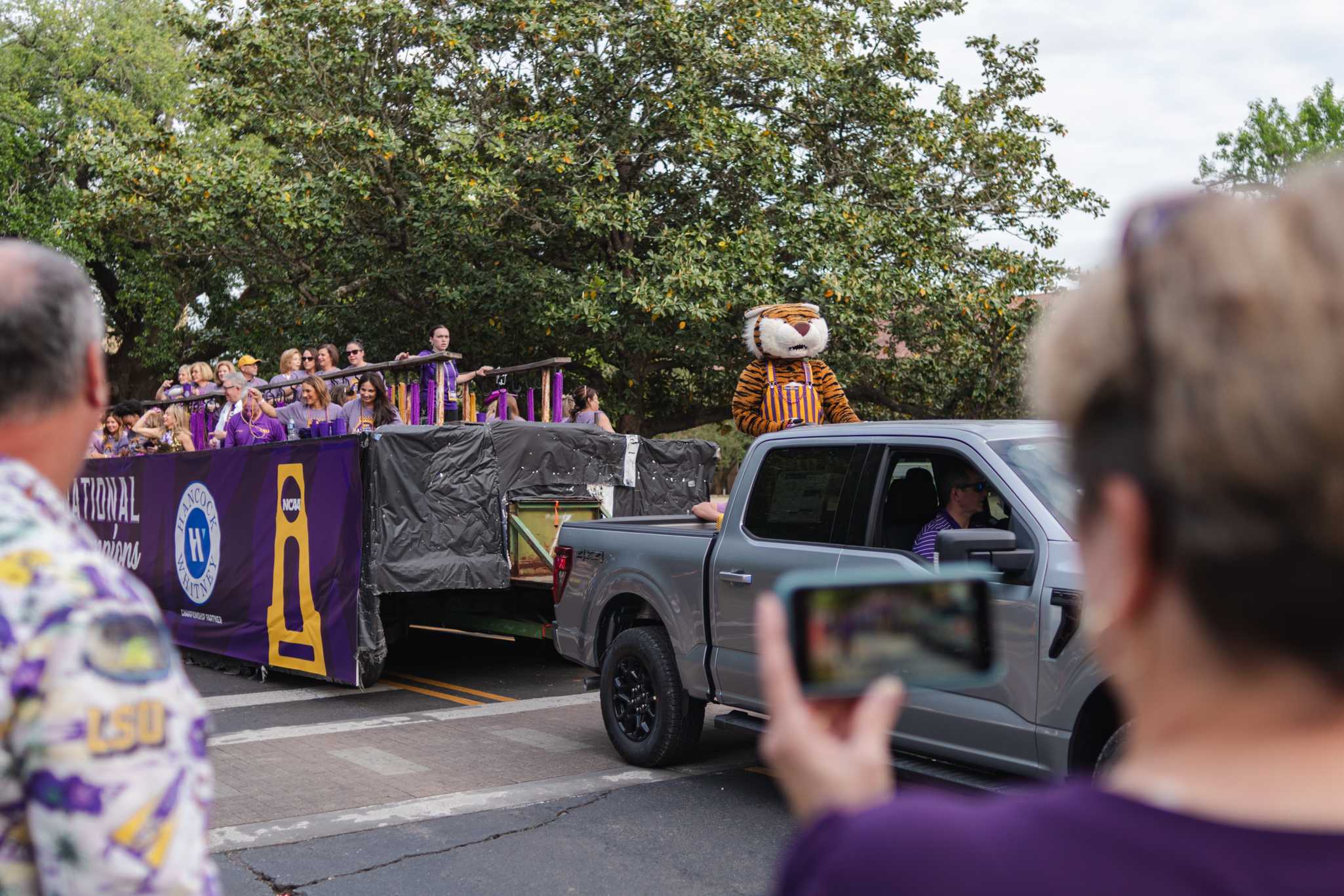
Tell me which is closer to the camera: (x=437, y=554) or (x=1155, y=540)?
(x=1155, y=540)

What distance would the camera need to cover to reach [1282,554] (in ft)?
2.85

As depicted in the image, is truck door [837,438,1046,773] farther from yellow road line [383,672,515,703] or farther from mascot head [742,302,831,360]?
yellow road line [383,672,515,703]

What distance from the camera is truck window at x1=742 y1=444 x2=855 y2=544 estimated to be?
250 inches

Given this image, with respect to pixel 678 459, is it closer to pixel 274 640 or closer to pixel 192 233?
pixel 274 640

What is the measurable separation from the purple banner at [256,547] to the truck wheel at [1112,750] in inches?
253

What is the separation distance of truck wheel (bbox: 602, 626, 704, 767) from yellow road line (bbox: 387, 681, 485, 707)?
7.90 ft

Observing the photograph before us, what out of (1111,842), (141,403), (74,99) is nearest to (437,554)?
(141,403)

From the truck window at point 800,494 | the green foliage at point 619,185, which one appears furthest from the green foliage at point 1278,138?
the truck window at point 800,494

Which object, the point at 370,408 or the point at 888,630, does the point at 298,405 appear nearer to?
the point at 370,408

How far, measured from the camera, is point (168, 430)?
14148 mm

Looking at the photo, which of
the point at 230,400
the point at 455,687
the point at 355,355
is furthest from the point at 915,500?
the point at 230,400

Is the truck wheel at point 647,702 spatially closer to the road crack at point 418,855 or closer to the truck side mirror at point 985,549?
the road crack at point 418,855

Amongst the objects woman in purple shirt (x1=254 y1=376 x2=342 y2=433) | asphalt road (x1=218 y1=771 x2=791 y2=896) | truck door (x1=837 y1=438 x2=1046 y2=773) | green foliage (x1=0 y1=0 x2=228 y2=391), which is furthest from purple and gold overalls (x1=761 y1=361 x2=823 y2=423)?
green foliage (x1=0 y1=0 x2=228 y2=391)

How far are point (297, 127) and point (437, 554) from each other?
8.86 meters
